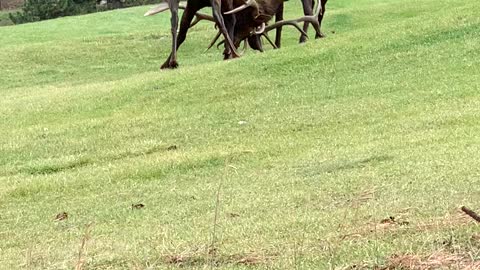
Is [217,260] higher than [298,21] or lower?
higher

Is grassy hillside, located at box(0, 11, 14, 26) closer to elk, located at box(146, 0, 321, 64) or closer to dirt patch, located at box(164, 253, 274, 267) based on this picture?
elk, located at box(146, 0, 321, 64)

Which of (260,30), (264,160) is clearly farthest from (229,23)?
(264,160)

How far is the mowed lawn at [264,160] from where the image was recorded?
4.46 m

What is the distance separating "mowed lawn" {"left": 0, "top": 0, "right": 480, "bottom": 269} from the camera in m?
4.46

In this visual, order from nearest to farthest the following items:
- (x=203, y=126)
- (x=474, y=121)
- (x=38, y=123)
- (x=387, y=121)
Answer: (x=474, y=121) < (x=387, y=121) < (x=203, y=126) < (x=38, y=123)

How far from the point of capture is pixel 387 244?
160 inches

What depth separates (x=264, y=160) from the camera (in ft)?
26.4

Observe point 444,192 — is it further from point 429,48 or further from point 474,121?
point 429,48

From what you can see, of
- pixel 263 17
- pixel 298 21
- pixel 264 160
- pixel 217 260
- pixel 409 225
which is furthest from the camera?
pixel 298 21

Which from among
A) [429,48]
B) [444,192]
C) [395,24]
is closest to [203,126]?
[429,48]

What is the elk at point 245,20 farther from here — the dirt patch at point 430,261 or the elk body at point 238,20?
the dirt patch at point 430,261

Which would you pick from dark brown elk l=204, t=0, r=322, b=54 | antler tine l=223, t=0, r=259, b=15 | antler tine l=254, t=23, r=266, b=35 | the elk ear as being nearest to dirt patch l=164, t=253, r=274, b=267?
antler tine l=223, t=0, r=259, b=15

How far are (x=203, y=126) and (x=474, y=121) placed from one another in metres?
3.13

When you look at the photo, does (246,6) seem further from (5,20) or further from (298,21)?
(5,20)
